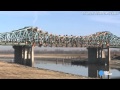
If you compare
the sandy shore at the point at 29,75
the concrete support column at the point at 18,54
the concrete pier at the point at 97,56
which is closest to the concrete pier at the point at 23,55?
the concrete support column at the point at 18,54

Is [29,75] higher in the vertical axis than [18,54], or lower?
lower

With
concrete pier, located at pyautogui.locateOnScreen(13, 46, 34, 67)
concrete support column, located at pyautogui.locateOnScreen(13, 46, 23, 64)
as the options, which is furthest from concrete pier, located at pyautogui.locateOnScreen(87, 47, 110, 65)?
concrete support column, located at pyautogui.locateOnScreen(13, 46, 23, 64)

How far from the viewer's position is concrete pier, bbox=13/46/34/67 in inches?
1458

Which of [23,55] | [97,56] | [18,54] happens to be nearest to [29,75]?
[97,56]

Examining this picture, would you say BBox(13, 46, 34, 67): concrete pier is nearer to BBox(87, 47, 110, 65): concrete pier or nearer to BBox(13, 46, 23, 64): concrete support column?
BBox(13, 46, 23, 64): concrete support column

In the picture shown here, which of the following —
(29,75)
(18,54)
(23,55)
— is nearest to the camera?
(29,75)

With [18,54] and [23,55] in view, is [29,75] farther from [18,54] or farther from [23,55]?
[23,55]

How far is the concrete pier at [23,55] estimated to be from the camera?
37.0 meters

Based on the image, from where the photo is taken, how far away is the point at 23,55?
3866cm
